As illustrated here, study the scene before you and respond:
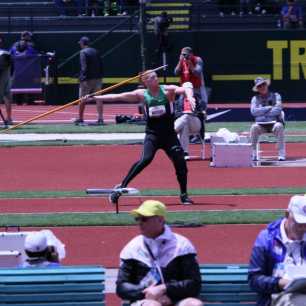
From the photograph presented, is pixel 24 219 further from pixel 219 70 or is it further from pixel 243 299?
pixel 219 70

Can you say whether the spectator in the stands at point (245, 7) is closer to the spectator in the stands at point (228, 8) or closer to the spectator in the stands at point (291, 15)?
the spectator in the stands at point (228, 8)

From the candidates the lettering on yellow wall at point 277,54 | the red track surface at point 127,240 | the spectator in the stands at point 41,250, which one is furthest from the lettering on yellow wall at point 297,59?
the spectator in the stands at point 41,250

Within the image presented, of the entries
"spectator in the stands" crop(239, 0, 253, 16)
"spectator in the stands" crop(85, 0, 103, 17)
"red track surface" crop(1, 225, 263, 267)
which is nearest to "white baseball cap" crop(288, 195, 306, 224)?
"red track surface" crop(1, 225, 263, 267)

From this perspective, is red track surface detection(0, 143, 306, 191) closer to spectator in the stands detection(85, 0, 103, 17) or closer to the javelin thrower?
the javelin thrower

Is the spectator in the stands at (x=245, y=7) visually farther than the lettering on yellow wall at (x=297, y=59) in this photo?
Yes

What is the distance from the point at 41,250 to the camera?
9.16 metres

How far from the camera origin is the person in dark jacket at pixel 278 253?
8.45 metres

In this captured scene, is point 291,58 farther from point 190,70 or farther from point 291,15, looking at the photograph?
point 190,70

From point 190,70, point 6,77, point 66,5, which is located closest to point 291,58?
point 66,5

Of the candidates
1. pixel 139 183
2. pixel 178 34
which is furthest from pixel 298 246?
pixel 178 34

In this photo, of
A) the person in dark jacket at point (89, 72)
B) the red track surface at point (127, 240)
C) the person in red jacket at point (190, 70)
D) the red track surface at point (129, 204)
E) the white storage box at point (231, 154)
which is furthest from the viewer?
the person in dark jacket at point (89, 72)

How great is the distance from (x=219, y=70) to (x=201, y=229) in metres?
21.3

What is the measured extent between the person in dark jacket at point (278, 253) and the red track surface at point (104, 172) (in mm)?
9894

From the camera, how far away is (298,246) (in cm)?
856
